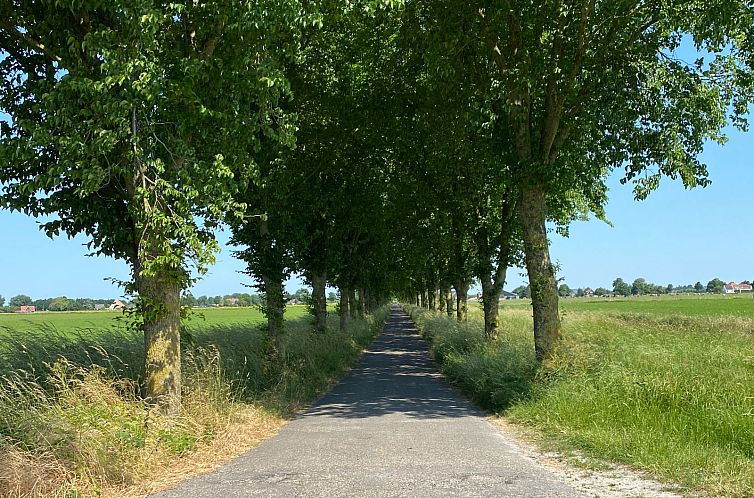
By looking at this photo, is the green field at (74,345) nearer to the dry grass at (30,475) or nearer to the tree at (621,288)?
the dry grass at (30,475)

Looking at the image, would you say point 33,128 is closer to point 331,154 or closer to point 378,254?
point 331,154

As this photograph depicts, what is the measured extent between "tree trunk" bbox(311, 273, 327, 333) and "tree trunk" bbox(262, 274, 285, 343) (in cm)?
739

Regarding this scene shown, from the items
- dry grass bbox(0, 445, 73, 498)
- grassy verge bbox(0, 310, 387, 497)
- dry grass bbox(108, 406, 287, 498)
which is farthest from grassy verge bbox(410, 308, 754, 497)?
dry grass bbox(0, 445, 73, 498)

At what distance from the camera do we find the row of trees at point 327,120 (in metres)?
7.80

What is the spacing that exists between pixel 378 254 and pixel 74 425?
105 feet

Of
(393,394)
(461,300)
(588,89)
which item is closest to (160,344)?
(393,394)

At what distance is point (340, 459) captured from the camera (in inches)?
300

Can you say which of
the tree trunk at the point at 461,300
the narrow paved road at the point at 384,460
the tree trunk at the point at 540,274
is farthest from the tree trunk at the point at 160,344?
the tree trunk at the point at 461,300

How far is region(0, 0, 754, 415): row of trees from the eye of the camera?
780 centimetres

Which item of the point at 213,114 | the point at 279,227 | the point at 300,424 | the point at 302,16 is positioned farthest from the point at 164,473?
the point at 279,227

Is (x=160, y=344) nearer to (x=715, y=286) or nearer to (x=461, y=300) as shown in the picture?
(x=461, y=300)

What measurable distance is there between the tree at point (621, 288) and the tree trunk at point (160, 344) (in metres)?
185

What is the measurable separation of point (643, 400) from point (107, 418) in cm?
750

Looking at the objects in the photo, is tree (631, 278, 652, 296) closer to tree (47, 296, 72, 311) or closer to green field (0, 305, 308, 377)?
tree (47, 296, 72, 311)
